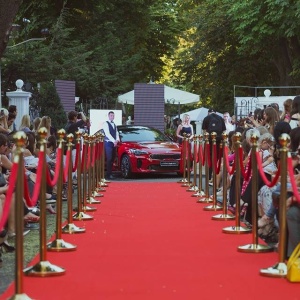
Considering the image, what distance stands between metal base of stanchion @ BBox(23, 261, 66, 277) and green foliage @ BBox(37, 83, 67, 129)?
2253 centimetres

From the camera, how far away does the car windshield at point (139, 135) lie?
2773 centimetres

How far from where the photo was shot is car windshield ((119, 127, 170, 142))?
27.7 metres

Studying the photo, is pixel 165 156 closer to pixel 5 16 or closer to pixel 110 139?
pixel 110 139

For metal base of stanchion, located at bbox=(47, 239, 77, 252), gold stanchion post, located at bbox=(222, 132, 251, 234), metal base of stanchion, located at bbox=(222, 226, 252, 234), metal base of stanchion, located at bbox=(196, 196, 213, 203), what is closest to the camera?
metal base of stanchion, located at bbox=(47, 239, 77, 252)

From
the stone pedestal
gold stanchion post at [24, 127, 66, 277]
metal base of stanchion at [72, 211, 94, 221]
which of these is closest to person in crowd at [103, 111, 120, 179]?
the stone pedestal

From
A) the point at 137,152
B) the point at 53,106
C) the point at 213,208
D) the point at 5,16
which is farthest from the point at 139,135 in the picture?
the point at 5,16

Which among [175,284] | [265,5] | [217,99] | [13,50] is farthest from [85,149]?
[217,99]

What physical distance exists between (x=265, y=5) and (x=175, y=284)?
38.9 metres

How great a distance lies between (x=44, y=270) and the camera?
9.38 m

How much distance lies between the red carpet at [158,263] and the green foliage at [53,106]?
1632 centimetres

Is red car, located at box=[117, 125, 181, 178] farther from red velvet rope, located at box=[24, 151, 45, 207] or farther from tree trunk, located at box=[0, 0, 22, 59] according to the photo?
red velvet rope, located at box=[24, 151, 45, 207]

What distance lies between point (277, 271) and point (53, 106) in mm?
23748

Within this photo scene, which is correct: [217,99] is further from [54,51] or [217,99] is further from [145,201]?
[145,201]

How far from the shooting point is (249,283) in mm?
8836
